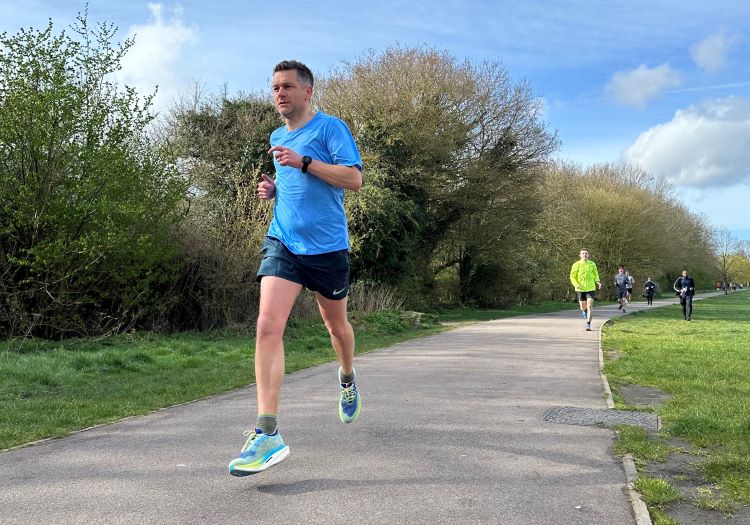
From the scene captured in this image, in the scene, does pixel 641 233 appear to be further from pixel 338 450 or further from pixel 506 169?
pixel 338 450

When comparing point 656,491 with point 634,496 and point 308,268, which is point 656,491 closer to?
point 634,496

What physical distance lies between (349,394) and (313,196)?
59.9 inches

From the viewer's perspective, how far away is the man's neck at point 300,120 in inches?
160

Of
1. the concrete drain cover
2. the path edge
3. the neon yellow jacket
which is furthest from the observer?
the neon yellow jacket

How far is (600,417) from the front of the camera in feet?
18.0

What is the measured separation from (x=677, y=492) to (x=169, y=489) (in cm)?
278

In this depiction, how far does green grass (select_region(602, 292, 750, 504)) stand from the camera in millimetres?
4004

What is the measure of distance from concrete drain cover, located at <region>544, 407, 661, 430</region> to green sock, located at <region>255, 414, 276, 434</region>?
2620 mm

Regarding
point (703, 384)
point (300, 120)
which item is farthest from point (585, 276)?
point (300, 120)

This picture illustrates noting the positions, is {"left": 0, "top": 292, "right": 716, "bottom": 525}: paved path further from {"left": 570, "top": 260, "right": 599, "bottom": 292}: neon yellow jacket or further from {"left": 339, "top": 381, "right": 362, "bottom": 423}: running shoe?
{"left": 570, "top": 260, "right": 599, "bottom": 292}: neon yellow jacket

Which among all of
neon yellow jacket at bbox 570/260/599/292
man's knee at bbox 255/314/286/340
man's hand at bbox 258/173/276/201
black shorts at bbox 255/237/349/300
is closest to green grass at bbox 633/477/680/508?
black shorts at bbox 255/237/349/300

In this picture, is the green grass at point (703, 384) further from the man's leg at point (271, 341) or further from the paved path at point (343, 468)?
the man's leg at point (271, 341)

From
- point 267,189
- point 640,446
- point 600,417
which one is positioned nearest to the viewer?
point 267,189

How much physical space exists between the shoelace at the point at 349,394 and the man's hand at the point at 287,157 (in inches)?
67.5
